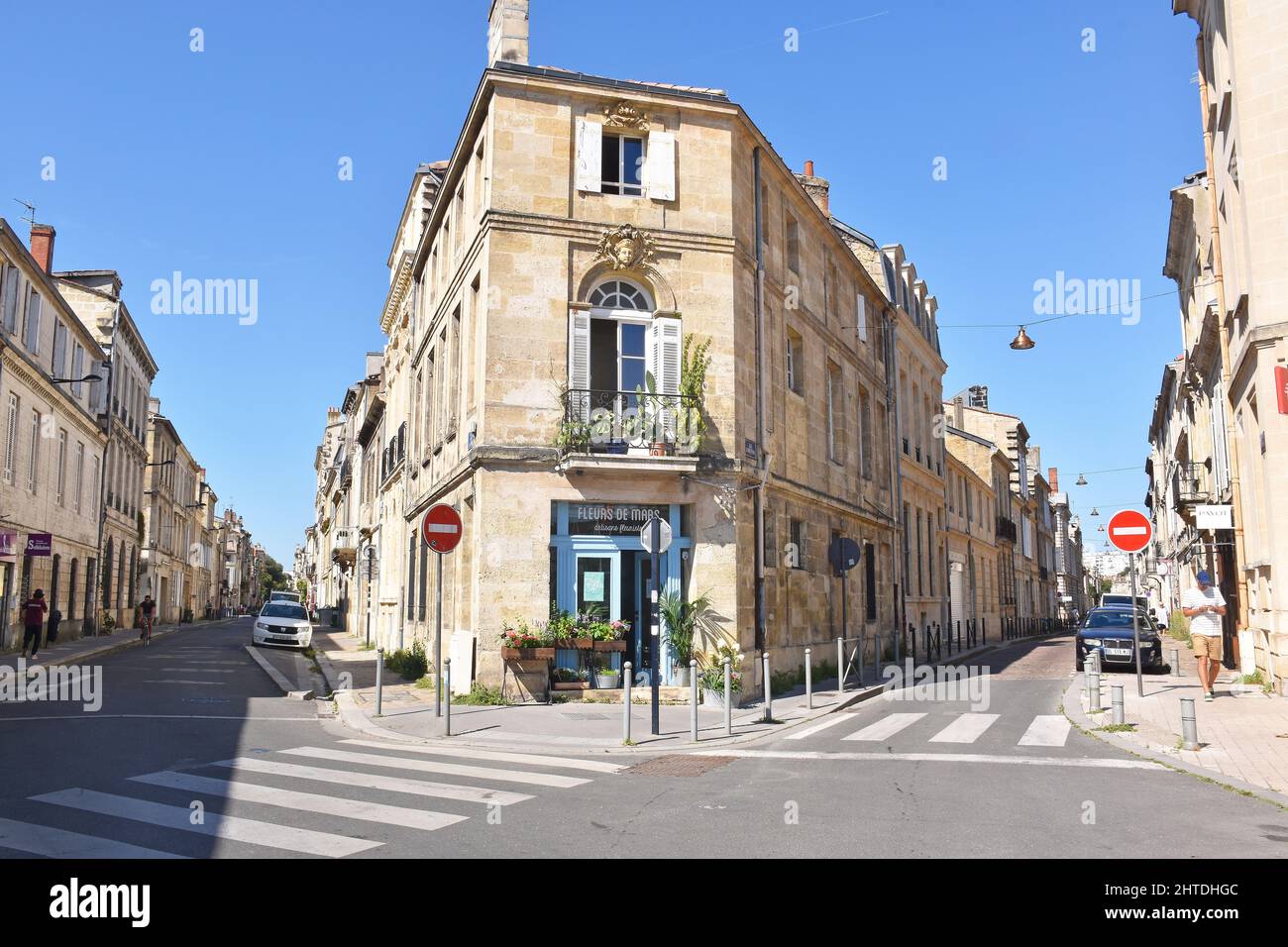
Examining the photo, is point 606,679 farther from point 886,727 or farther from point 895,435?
point 895,435

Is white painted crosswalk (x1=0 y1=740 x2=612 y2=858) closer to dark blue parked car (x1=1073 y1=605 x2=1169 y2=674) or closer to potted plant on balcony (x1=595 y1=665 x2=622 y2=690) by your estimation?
potted plant on balcony (x1=595 y1=665 x2=622 y2=690)

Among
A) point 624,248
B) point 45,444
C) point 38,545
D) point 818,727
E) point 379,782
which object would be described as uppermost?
point 624,248

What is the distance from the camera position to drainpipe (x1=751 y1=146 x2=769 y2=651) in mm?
16281

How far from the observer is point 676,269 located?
1606cm

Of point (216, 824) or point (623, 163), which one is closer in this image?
point (216, 824)

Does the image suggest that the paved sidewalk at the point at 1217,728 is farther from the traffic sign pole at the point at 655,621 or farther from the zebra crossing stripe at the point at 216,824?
the zebra crossing stripe at the point at 216,824

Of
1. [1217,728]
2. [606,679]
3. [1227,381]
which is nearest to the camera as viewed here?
[1217,728]

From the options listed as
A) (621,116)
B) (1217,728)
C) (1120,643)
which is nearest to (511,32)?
(621,116)

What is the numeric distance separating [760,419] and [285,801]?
1152 centimetres

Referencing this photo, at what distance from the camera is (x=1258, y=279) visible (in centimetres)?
1431

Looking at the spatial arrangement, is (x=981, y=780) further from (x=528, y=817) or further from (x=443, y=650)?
(x=443, y=650)

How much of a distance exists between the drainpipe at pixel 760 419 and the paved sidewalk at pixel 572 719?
1595mm
